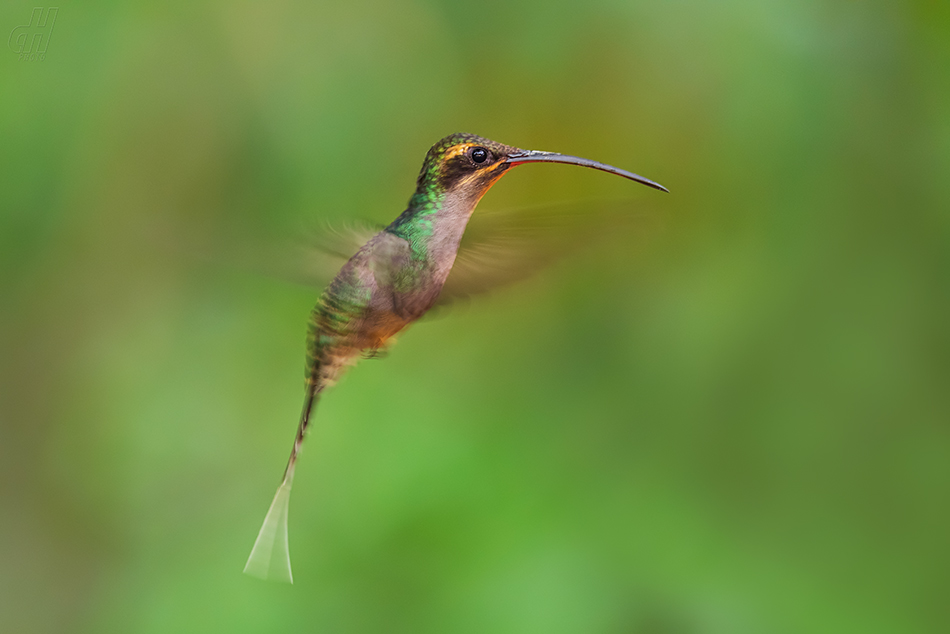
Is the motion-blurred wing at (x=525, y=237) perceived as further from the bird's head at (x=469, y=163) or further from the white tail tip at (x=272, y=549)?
the white tail tip at (x=272, y=549)

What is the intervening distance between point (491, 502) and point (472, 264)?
1.07 m

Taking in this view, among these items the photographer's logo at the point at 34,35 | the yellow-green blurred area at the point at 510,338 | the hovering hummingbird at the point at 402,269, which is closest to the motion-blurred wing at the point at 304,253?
the hovering hummingbird at the point at 402,269

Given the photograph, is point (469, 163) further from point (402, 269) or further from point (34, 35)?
point (34, 35)

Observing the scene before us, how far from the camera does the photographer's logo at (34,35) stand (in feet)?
5.11

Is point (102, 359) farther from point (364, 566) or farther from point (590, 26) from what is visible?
point (590, 26)

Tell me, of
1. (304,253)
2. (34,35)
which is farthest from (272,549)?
(34,35)

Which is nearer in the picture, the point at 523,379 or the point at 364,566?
the point at 364,566

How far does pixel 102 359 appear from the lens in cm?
180

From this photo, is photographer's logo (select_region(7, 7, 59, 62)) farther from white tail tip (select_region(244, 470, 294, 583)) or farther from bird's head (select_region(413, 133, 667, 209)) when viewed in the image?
white tail tip (select_region(244, 470, 294, 583))

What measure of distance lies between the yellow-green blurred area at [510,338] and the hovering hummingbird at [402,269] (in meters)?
0.93

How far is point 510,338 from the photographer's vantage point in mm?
1818

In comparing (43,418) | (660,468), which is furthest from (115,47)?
(660,468)

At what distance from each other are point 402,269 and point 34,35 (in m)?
1.33

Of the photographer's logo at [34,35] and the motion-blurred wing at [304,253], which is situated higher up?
the photographer's logo at [34,35]
